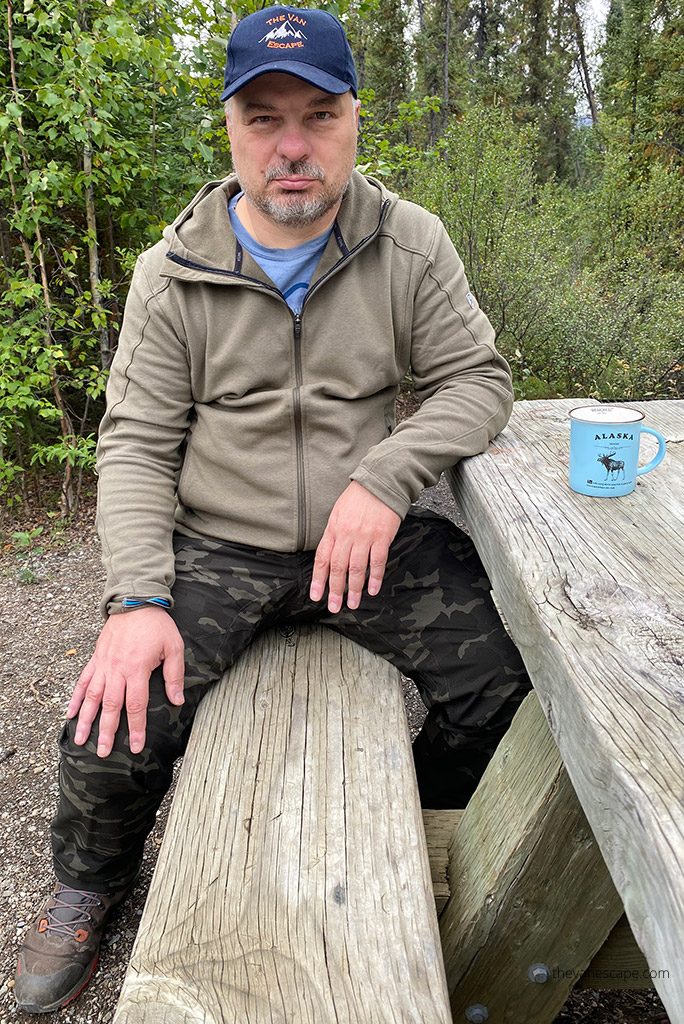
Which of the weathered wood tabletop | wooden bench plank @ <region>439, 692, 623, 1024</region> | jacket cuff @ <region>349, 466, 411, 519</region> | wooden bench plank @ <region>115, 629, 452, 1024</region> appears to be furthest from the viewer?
jacket cuff @ <region>349, 466, 411, 519</region>

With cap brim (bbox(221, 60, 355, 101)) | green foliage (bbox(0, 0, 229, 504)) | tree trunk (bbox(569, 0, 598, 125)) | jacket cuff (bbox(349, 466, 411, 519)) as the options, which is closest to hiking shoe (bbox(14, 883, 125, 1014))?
jacket cuff (bbox(349, 466, 411, 519))

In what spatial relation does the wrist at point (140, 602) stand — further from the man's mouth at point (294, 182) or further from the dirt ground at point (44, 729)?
the man's mouth at point (294, 182)

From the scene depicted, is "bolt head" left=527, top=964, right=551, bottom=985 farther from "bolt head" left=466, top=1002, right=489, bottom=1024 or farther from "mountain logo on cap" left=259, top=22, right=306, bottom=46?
"mountain logo on cap" left=259, top=22, right=306, bottom=46

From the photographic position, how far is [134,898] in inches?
82.5

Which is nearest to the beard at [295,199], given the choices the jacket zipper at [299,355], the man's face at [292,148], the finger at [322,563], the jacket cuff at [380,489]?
the man's face at [292,148]

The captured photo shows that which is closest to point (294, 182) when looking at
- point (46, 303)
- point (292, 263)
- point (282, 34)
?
point (292, 263)

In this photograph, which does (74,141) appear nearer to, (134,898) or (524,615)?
(134,898)

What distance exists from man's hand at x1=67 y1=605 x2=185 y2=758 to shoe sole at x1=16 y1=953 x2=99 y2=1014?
2.14ft

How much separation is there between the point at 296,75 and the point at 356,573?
109 cm

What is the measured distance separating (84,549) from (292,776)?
317 centimetres

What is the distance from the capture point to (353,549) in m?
1.68

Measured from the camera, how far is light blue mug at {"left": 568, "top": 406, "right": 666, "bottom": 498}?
1459 millimetres

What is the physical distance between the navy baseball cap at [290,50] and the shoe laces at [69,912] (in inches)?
73.0

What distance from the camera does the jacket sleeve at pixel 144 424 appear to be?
6.03 ft
